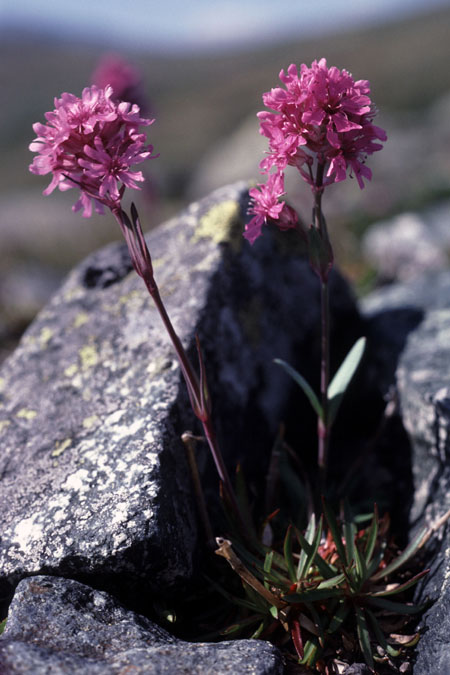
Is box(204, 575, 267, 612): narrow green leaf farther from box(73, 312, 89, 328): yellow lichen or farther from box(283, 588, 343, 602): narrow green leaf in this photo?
box(73, 312, 89, 328): yellow lichen

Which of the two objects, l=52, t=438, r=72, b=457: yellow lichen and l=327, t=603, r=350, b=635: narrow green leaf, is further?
l=52, t=438, r=72, b=457: yellow lichen

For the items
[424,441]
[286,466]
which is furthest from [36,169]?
[424,441]

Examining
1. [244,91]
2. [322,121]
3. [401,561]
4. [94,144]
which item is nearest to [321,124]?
[322,121]

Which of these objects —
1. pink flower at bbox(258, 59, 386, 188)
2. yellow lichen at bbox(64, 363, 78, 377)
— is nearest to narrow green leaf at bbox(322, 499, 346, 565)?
pink flower at bbox(258, 59, 386, 188)

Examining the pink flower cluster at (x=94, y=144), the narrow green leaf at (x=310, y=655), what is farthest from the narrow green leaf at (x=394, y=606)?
the pink flower cluster at (x=94, y=144)

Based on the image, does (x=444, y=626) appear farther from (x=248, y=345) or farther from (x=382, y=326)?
(x=382, y=326)

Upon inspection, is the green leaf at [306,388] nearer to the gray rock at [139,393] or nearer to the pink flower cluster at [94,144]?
the gray rock at [139,393]

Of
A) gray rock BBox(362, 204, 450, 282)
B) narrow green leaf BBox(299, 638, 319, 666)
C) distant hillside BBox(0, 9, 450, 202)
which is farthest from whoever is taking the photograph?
distant hillside BBox(0, 9, 450, 202)
